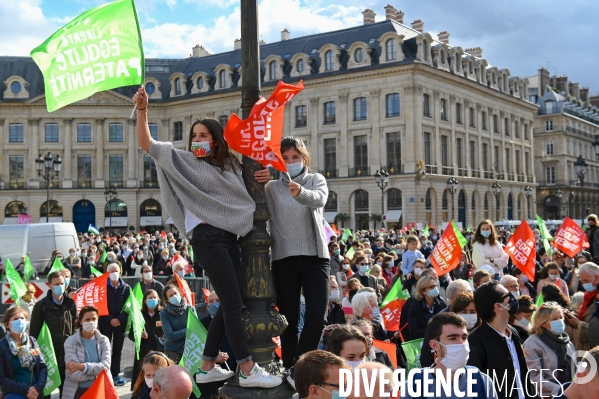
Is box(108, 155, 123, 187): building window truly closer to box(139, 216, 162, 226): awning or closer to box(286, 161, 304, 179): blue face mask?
box(139, 216, 162, 226): awning

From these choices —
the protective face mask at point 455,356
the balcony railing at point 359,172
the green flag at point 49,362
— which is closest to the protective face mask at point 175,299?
the green flag at point 49,362

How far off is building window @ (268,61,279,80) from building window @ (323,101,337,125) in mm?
5180

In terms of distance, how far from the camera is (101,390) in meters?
A: 4.36

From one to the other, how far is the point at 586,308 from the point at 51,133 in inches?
2280

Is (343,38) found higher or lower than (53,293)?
higher

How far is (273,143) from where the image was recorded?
4.39 metres

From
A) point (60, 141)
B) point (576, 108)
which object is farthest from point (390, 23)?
point (576, 108)

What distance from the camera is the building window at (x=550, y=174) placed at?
246 ft

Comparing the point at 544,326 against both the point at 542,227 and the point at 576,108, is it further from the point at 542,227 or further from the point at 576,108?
the point at 576,108

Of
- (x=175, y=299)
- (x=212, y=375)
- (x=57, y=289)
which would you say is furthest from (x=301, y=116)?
(x=212, y=375)

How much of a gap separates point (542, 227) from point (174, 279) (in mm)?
11415

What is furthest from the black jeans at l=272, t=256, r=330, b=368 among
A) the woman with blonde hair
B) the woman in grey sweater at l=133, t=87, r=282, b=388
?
the woman with blonde hair

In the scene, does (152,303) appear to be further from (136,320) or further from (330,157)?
(330,157)

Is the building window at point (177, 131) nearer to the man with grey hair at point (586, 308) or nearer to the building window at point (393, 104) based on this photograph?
the building window at point (393, 104)
